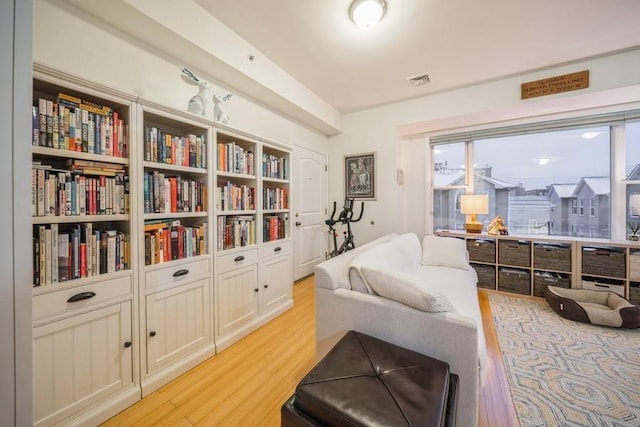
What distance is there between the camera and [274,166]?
2.44 m

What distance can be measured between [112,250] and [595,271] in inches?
168

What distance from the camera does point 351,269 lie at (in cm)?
152

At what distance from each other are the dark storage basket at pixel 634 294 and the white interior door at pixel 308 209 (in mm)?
3492

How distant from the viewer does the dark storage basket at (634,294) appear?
2392 millimetres

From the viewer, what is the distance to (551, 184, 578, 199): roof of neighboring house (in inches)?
121

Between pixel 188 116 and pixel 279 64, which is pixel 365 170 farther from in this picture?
pixel 188 116

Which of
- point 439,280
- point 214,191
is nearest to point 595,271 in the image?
point 439,280

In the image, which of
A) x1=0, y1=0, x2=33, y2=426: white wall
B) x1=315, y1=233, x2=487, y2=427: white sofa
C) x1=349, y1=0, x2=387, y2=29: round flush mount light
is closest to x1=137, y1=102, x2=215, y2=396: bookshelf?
x1=0, y1=0, x2=33, y2=426: white wall

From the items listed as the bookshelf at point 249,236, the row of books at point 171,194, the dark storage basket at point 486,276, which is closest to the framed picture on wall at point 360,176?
the bookshelf at point 249,236

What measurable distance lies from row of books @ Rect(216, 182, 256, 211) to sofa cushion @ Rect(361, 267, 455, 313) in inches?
47.7

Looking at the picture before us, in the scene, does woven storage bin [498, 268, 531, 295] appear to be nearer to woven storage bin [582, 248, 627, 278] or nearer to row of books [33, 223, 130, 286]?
woven storage bin [582, 248, 627, 278]

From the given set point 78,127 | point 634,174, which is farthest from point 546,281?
point 78,127

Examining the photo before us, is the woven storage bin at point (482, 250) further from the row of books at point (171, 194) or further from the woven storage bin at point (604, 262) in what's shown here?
the row of books at point (171, 194)

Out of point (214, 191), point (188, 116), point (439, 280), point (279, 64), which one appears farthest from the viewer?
point (279, 64)
